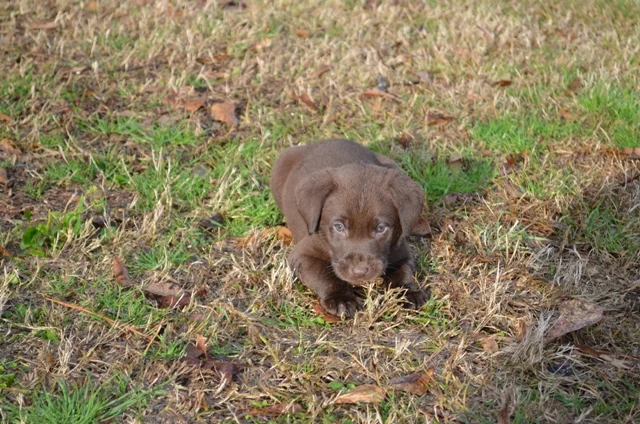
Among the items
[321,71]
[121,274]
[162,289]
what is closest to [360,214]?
[162,289]

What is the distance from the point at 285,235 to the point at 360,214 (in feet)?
3.32

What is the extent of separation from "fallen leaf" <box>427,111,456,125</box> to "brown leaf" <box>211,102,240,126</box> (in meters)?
1.59

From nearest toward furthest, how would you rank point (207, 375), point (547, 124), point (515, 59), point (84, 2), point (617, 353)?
point (207, 375) < point (617, 353) < point (547, 124) < point (515, 59) < point (84, 2)

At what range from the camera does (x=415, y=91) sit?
23.5ft

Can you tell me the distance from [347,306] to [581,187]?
2.16m

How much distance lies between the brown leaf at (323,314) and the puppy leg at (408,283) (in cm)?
38

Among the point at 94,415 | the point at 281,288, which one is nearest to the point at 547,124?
the point at 281,288

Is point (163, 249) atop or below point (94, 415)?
below

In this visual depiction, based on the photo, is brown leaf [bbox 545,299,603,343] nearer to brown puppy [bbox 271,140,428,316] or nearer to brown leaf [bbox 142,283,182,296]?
brown puppy [bbox 271,140,428,316]

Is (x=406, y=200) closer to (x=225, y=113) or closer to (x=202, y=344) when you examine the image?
(x=202, y=344)

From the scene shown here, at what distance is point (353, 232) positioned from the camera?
4.35 meters

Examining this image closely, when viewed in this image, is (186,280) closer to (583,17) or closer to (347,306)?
(347,306)

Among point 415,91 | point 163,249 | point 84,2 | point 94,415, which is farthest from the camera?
point 84,2

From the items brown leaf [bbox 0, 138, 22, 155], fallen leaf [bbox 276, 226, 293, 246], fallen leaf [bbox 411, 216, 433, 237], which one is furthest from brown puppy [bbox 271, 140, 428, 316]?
brown leaf [bbox 0, 138, 22, 155]
